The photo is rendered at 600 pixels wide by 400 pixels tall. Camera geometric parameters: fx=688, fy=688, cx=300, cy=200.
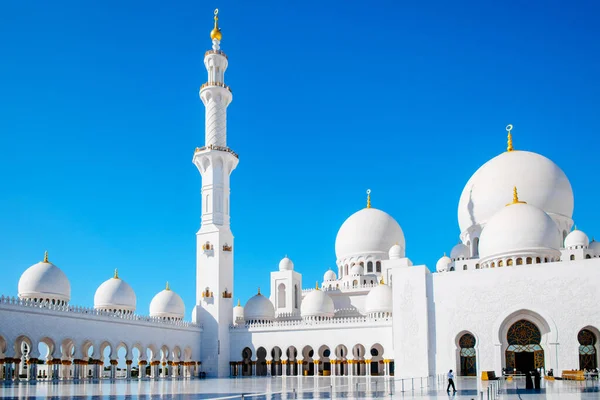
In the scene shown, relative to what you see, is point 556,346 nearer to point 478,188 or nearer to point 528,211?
point 528,211

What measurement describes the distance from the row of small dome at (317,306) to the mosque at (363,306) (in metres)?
0.06

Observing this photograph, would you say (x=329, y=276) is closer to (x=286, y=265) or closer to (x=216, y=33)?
(x=286, y=265)

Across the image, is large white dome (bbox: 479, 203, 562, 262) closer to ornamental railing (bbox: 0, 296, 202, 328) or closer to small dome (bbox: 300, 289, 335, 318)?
small dome (bbox: 300, 289, 335, 318)

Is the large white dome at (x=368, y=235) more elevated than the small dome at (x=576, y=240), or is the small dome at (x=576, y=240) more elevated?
the large white dome at (x=368, y=235)

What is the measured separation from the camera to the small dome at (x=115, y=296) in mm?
A: 29873

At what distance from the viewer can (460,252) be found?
29.1 meters

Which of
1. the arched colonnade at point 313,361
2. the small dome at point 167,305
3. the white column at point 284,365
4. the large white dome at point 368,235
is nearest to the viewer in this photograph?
the arched colonnade at point 313,361

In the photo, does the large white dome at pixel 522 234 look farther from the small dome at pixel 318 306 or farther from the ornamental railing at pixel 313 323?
the small dome at pixel 318 306

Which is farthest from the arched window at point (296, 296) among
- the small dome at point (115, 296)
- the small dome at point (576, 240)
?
the small dome at point (576, 240)

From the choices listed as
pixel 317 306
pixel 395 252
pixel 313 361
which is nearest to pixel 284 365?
pixel 313 361

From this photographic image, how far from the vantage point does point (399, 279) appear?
25.3 meters

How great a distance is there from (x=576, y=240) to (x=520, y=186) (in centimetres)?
305

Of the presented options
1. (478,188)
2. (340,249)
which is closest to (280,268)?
(340,249)

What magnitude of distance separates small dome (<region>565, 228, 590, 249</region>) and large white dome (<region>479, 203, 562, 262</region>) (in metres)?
3.49
